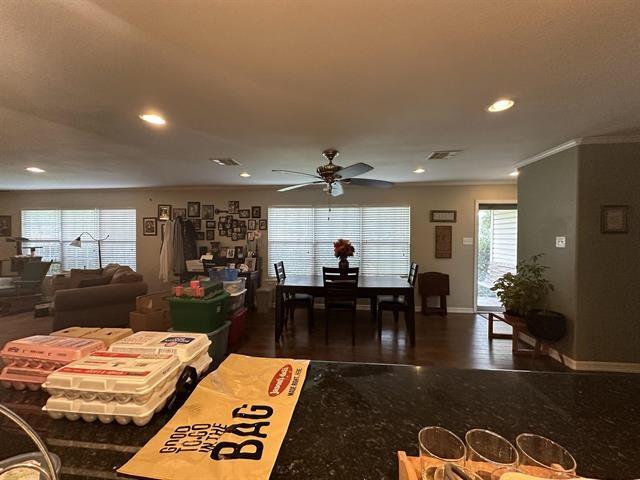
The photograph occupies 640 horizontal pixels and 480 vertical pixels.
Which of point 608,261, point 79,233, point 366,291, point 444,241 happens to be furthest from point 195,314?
point 79,233

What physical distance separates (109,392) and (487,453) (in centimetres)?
93

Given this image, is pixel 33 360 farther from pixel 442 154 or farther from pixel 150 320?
pixel 442 154

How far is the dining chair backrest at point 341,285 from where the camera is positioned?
3330 mm

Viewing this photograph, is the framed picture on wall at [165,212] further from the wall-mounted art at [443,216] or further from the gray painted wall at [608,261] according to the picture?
the gray painted wall at [608,261]

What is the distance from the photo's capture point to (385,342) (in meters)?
3.45

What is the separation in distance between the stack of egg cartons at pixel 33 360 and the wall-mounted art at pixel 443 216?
4.99 m

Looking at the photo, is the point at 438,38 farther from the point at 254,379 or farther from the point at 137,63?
the point at 254,379

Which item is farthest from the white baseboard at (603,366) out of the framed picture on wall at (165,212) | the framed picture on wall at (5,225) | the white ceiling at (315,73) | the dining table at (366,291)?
the framed picture on wall at (5,225)

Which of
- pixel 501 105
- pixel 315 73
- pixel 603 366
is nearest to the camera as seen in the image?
pixel 315 73

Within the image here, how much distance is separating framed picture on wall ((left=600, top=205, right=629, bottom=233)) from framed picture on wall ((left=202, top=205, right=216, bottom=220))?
5.66 meters

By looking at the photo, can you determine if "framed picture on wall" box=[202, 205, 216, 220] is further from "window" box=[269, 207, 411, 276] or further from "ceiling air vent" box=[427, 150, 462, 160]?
"ceiling air vent" box=[427, 150, 462, 160]

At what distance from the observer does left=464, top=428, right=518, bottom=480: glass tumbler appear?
509 mm

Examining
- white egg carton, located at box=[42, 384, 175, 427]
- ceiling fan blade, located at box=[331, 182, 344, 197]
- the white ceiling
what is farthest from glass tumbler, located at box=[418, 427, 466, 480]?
ceiling fan blade, located at box=[331, 182, 344, 197]

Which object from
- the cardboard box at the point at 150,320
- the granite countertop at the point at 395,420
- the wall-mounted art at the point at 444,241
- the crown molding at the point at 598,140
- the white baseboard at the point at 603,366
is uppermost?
the crown molding at the point at 598,140
